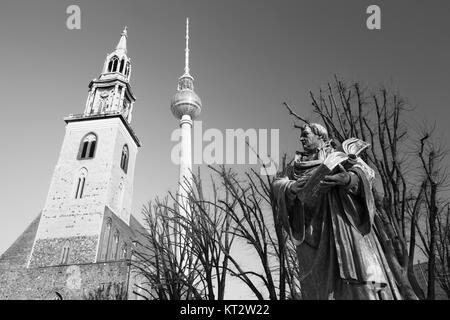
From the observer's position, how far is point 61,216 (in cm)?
3769

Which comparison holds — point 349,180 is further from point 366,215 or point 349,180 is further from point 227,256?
point 227,256

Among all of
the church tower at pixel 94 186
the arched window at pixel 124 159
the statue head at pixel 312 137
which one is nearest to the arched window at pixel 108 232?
the church tower at pixel 94 186

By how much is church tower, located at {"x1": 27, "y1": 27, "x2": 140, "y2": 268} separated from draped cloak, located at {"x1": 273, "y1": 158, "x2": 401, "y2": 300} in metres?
35.1

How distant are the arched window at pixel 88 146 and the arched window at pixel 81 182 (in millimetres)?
1984

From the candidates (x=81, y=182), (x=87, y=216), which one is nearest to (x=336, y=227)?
(x=87, y=216)

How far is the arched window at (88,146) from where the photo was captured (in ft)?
138

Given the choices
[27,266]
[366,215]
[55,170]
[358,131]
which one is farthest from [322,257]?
[55,170]

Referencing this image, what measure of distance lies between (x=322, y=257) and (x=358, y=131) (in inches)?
251

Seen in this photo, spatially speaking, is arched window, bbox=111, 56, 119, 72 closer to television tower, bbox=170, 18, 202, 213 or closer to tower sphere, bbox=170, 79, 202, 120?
television tower, bbox=170, 18, 202, 213

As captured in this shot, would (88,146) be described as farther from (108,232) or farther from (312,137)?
(312,137)

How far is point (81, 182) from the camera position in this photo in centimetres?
4006

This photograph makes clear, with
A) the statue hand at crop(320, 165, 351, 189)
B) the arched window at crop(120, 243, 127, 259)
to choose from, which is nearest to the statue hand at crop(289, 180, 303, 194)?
the statue hand at crop(320, 165, 351, 189)

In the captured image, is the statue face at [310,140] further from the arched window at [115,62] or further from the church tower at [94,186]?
the arched window at [115,62]

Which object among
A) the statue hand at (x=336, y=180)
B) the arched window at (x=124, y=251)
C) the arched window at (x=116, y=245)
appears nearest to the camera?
the statue hand at (x=336, y=180)
